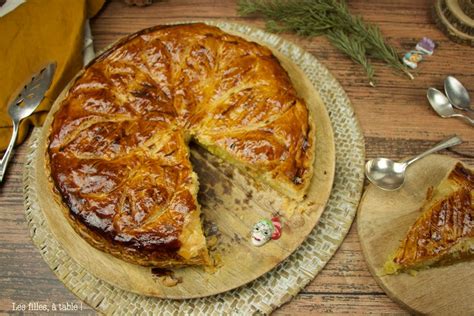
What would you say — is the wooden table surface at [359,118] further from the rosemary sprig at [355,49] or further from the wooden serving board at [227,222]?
the wooden serving board at [227,222]

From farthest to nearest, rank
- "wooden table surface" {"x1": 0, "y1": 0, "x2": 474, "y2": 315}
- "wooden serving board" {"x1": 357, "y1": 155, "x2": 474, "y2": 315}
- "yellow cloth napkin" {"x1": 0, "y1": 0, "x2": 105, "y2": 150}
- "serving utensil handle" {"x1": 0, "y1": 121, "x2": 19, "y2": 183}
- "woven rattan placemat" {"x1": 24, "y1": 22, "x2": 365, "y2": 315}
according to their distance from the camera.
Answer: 1. "yellow cloth napkin" {"x1": 0, "y1": 0, "x2": 105, "y2": 150}
2. "serving utensil handle" {"x1": 0, "y1": 121, "x2": 19, "y2": 183}
3. "wooden table surface" {"x1": 0, "y1": 0, "x2": 474, "y2": 315}
4. "woven rattan placemat" {"x1": 24, "y1": 22, "x2": 365, "y2": 315}
5. "wooden serving board" {"x1": 357, "y1": 155, "x2": 474, "y2": 315}

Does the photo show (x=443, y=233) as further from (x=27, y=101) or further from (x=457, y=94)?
(x=27, y=101)

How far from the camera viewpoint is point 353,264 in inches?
162

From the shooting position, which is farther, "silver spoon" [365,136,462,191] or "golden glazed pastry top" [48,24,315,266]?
"silver spoon" [365,136,462,191]

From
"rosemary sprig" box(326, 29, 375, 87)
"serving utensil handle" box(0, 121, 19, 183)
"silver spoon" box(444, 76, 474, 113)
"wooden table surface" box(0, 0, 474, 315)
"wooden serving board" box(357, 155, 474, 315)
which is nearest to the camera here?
"wooden serving board" box(357, 155, 474, 315)

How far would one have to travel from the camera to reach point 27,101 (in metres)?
4.61

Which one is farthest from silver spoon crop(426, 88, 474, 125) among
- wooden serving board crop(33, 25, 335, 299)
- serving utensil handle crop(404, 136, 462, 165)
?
wooden serving board crop(33, 25, 335, 299)

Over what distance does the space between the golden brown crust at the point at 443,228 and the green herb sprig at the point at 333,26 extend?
155cm

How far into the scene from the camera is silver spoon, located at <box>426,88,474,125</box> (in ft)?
15.6

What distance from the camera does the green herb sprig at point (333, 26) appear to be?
504 cm

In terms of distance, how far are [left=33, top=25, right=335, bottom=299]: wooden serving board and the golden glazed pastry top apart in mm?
178

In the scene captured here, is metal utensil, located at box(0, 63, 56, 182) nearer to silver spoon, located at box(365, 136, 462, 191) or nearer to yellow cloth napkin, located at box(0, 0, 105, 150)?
yellow cloth napkin, located at box(0, 0, 105, 150)

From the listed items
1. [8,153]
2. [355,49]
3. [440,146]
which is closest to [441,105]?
[440,146]

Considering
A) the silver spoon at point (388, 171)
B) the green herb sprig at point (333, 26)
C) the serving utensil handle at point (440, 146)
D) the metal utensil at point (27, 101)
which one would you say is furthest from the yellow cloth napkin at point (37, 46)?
the serving utensil handle at point (440, 146)
